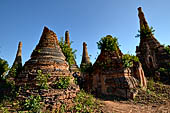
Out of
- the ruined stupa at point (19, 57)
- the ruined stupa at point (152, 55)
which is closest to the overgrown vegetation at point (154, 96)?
the ruined stupa at point (152, 55)

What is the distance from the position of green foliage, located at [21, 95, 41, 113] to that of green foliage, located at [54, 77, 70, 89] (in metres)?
1.26

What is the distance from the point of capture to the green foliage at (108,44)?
13.4 m

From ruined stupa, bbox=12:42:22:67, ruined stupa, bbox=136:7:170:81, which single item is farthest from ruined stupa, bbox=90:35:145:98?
ruined stupa, bbox=12:42:22:67

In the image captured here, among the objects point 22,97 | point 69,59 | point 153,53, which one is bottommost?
point 22,97

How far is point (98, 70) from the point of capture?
42.7 feet

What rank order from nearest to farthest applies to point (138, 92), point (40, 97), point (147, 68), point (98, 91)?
point (40, 97)
point (138, 92)
point (98, 91)
point (147, 68)

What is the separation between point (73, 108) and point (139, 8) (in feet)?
87.7

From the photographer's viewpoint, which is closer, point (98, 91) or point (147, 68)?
point (98, 91)

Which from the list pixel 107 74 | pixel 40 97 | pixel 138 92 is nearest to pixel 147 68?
pixel 138 92

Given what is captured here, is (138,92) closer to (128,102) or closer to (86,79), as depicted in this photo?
(128,102)

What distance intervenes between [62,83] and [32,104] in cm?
194

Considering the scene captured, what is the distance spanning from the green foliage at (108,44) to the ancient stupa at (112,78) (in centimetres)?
37

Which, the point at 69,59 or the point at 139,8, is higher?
the point at 139,8

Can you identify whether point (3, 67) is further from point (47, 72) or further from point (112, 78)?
point (112, 78)
